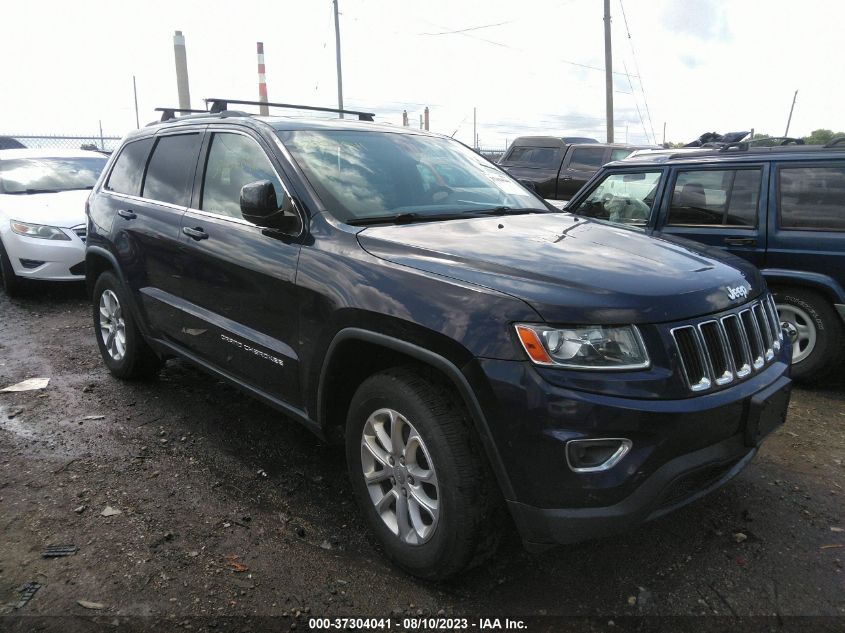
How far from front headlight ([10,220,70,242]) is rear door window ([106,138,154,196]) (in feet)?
9.97

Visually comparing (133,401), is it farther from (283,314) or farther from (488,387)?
(488,387)

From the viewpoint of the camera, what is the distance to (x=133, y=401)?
4.45 meters

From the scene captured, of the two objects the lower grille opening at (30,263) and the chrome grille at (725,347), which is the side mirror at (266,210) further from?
the lower grille opening at (30,263)

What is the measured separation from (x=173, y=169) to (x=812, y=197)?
14.3 feet

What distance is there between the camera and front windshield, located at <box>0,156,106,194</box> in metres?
8.23

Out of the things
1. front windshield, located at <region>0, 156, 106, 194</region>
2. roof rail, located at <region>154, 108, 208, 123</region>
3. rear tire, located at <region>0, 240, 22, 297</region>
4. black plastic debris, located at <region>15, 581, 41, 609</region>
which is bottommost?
black plastic debris, located at <region>15, 581, 41, 609</region>

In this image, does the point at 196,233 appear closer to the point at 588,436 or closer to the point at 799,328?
the point at 588,436

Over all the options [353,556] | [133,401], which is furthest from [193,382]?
[353,556]

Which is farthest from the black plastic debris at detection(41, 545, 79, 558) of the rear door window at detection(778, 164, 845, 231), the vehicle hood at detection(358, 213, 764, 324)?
the rear door window at detection(778, 164, 845, 231)

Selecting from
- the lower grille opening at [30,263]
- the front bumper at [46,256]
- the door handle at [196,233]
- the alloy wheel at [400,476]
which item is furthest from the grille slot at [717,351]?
the lower grille opening at [30,263]

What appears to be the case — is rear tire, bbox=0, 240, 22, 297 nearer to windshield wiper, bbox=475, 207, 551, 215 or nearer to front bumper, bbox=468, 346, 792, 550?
windshield wiper, bbox=475, 207, 551, 215

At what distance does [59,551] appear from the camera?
8.92 feet

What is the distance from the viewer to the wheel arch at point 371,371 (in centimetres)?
215

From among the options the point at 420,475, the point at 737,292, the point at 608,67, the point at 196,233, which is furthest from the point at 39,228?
the point at 608,67
